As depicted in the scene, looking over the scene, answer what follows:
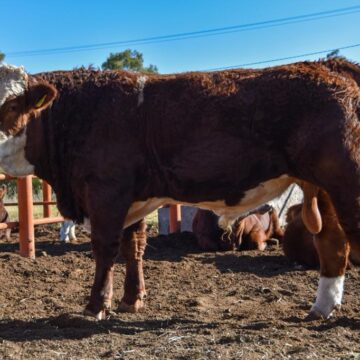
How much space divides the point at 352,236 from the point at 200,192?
123 cm

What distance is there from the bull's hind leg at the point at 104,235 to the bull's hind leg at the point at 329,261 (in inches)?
68.1

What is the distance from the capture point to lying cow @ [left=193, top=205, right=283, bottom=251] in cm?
993

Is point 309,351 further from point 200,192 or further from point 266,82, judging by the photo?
point 266,82

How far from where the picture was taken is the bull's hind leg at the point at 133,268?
5691 millimetres

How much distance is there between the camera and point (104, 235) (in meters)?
5.06

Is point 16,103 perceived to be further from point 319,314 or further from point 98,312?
point 319,314

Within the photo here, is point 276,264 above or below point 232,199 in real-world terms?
below

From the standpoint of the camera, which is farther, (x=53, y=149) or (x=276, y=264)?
(x=276, y=264)

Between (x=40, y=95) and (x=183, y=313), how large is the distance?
7.45 feet

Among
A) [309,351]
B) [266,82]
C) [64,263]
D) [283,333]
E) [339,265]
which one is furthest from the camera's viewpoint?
[64,263]

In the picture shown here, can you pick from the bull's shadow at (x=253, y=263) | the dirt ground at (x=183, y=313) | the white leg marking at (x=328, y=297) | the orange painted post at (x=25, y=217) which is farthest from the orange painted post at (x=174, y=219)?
the white leg marking at (x=328, y=297)

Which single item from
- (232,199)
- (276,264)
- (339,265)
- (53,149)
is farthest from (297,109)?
(276,264)

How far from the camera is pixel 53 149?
539cm

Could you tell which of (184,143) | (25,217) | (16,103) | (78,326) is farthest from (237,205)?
(25,217)
